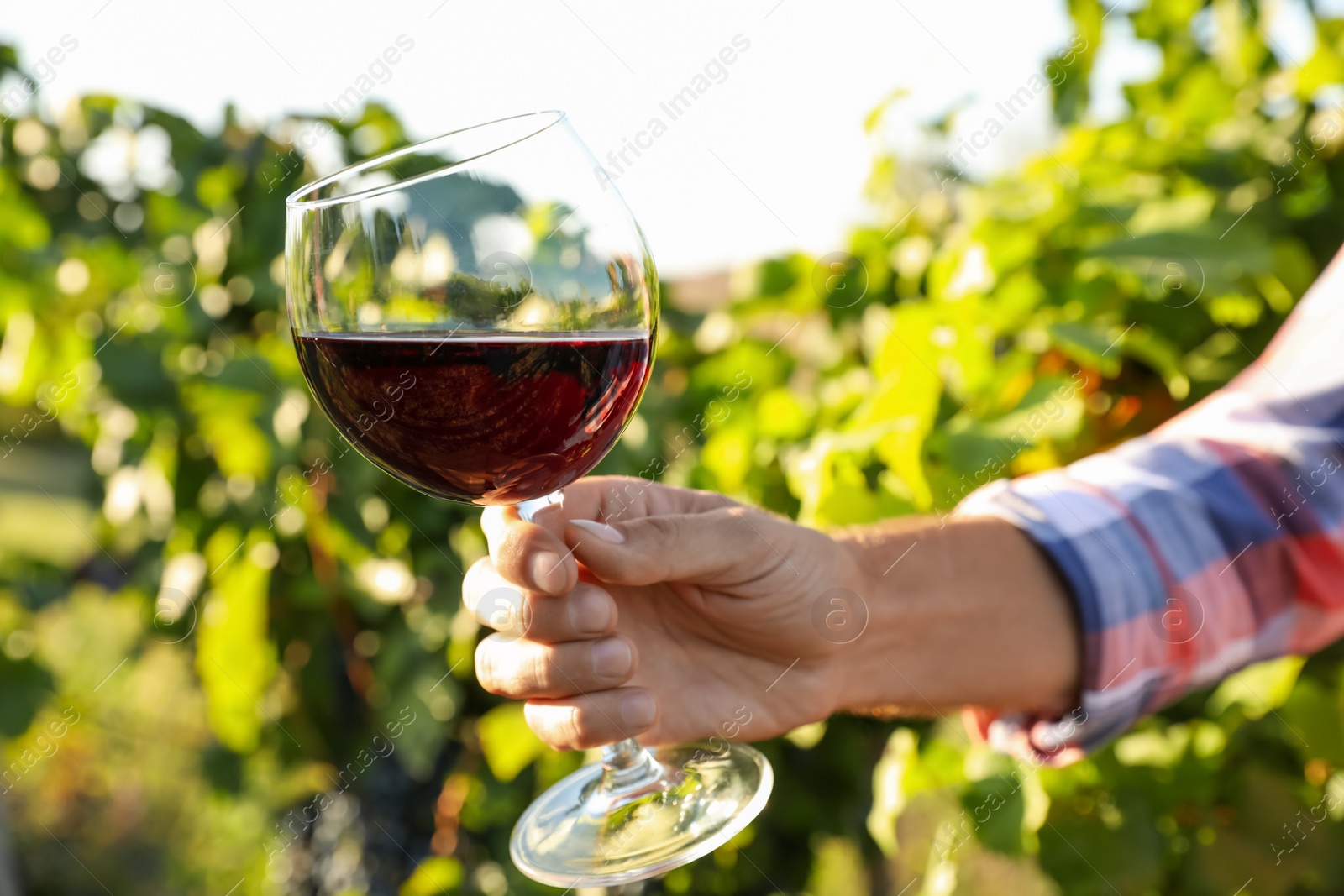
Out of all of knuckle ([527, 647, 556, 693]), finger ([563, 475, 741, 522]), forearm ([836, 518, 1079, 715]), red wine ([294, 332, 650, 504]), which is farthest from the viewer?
forearm ([836, 518, 1079, 715])

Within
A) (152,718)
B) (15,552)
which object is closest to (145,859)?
(152,718)

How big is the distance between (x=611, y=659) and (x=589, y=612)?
1.7 inches

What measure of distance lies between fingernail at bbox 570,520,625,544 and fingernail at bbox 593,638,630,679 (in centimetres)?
8

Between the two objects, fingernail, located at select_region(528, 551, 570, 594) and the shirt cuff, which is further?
the shirt cuff

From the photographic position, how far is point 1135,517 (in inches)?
50.7

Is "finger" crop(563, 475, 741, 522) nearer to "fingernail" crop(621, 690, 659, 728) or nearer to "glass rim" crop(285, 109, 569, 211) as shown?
"fingernail" crop(621, 690, 659, 728)

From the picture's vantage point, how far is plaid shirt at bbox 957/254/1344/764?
1.25m

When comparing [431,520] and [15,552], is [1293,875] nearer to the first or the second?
[431,520]

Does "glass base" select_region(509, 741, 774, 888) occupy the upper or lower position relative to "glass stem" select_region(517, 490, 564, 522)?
lower

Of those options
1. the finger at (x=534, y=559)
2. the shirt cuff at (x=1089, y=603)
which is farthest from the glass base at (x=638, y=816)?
→ the shirt cuff at (x=1089, y=603)

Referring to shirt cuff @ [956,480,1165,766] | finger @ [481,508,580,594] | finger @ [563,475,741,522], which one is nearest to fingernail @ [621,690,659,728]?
finger @ [481,508,580,594]

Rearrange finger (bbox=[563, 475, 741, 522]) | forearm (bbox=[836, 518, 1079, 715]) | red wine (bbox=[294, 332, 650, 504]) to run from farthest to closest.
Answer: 1. forearm (bbox=[836, 518, 1079, 715])
2. finger (bbox=[563, 475, 741, 522])
3. red wine (bbox=[294, 332, 650, 504])

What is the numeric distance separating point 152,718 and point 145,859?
513mm

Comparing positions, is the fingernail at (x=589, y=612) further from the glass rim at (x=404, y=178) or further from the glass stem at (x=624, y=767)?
the glass rim at (x=404, y=178)
